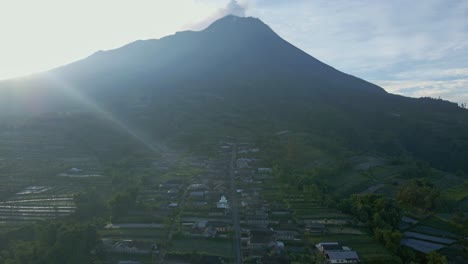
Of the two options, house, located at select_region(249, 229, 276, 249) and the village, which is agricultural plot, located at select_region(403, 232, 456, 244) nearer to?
the village

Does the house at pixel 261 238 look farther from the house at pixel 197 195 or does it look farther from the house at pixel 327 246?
the house at pixel 197 195

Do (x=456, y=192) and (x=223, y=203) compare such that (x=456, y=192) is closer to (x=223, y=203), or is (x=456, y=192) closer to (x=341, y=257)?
(x=341, y=257)

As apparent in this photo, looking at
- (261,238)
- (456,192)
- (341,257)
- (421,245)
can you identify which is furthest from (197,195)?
(456,192)

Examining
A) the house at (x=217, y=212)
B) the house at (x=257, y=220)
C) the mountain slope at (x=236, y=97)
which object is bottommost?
the house at (x=257, y=220)

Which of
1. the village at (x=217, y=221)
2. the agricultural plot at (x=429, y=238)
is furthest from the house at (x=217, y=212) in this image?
the agricultural plot at (x=429, y=238)

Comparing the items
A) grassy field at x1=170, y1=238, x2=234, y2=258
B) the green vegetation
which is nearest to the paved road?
Answer: grassy field at x1=170, y1=238, x2=234, y2=258

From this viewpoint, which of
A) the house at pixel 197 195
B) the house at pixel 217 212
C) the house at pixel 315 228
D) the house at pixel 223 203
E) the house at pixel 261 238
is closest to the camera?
the house at pixel 261 238

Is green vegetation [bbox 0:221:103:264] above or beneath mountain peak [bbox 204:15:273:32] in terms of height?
beneath
